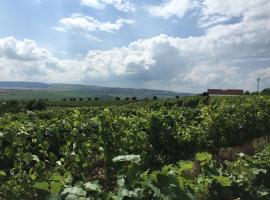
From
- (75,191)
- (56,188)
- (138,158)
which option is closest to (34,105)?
(138,158)

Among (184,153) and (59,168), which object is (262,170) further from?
(184,153)

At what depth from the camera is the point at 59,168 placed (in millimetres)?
6242

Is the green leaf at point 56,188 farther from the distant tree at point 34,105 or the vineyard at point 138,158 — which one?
the distant tree at point 34,105

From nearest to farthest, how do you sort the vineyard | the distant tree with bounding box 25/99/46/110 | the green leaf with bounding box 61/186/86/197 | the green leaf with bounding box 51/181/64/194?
the green leaf with bounding box 61/186/86/197
the green leaf with bounding box 51/181/64/194
the vineyard
the distant tree with bounding box 25/99/46/110

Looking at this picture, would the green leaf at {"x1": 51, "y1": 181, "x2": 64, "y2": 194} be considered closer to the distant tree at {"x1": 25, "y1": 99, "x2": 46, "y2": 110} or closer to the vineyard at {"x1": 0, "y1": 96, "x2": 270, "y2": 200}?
the vineyard at {"x1": 0, "y1": 96, "x2": 270, "y2": 200}

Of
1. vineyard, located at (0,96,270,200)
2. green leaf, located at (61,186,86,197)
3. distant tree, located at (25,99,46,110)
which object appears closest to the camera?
green leaf, located at (61,186,86,197)

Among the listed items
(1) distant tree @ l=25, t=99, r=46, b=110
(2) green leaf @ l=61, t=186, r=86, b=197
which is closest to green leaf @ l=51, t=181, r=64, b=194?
(2) green leaf @ l=61, t=186, r=86, b=197

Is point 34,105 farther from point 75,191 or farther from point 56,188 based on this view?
point 75,191

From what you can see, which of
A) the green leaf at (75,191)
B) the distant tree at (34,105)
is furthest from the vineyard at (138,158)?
the distant tree at (34,105)

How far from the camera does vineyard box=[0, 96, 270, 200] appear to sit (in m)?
4.28

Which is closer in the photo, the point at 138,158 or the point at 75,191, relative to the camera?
the point at 75,191

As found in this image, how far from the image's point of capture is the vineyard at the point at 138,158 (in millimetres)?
4281

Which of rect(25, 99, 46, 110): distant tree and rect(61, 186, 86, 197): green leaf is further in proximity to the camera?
rect(25, 99, 46, 110): distant tree

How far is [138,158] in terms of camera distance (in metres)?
4.45
